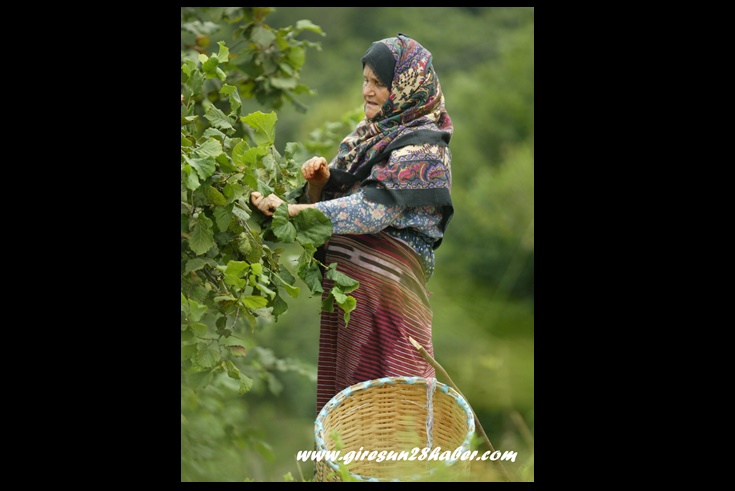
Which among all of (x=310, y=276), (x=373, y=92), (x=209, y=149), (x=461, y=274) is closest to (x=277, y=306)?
(x=310, y=276)

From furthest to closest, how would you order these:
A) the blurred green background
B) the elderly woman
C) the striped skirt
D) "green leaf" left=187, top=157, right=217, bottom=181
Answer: the blurred green background
the striped skirt
the elderly woman
"green leaf" left=187, top=157, right=217, bottom=181

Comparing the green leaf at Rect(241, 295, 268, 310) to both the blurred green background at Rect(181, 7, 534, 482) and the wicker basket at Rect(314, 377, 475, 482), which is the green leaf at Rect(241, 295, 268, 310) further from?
the blurred green background at Rect(181, 7, 534, 482)

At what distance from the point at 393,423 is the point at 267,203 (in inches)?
26.7

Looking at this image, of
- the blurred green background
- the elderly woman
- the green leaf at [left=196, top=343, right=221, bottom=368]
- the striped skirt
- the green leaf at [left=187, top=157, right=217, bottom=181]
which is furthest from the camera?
the blurred green background

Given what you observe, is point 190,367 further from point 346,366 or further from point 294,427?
point 294,427

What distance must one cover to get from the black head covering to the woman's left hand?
0.42 meters

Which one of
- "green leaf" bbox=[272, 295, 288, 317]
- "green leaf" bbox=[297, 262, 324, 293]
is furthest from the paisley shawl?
"green leaf" bbox=[272, 295, 288, 317]

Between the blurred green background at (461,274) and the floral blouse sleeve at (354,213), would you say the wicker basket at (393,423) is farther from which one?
the floral blouse sleeve at (354,213)

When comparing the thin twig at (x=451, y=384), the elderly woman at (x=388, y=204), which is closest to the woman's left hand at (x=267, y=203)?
the elderly woman at (x=388, y=204)

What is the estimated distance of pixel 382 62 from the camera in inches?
85.2

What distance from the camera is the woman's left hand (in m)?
2.12

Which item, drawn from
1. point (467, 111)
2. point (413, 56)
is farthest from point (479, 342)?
point (467, 111)

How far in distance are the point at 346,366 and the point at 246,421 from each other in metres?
1.79

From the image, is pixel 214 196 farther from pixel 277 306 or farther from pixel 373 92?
pixel 373 92
